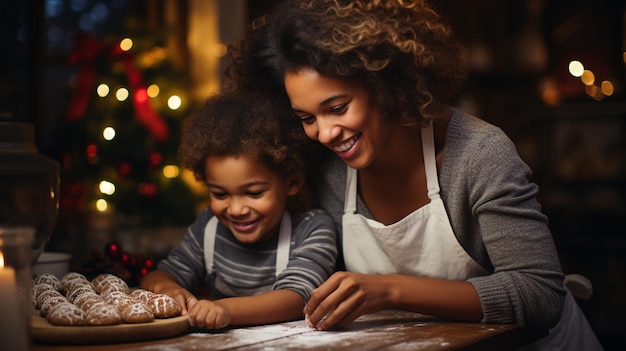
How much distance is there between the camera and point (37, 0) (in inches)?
107

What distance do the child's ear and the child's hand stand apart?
0.46 metres

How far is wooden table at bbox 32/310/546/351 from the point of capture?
4.51ft

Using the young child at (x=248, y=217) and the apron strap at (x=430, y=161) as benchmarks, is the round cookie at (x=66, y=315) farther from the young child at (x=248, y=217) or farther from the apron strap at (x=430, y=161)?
the apron strap at (x=430, y=161)

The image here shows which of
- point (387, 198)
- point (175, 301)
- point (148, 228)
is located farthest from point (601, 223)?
point (175, 301)

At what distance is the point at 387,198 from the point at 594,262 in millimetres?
2724

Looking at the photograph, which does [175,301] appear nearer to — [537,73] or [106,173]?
[106,173]

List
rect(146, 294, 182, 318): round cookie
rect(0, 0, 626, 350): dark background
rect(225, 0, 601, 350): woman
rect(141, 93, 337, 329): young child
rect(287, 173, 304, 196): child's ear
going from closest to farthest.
Result: rect(146, 294, 182, 318): round cookie
rect(225, 0, 601, 350): woman
rect(141, 93, 337, 329): young child
rect(287, 173, 304, 196): child's ear
rect(0, 0, 626, 350): dark background

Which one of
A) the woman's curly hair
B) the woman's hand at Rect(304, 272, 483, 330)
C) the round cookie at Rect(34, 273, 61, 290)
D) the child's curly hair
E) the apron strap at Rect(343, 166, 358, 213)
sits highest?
the woman's curly hair

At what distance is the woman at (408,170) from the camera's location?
161 cm

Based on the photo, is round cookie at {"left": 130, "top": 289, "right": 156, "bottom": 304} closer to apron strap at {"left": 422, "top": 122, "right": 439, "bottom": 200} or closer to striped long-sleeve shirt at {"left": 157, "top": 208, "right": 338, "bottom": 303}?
striped long-sleeve shirt at {"left": 157, "top": 208, "right": 338, "bottom": 303}

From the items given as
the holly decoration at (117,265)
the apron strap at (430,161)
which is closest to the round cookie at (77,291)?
the holly decoration at (117,265)

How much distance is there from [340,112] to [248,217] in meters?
0.31

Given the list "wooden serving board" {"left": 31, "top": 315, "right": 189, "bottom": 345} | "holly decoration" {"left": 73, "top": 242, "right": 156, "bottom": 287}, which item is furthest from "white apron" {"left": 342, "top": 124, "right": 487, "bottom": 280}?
"wooden serving board" {"left": 31, "top": 315, "right": 189, "bottom": 345}

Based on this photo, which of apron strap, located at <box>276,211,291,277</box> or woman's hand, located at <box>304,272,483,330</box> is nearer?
woman's hand, located at <box>304,272,483,330</box>
